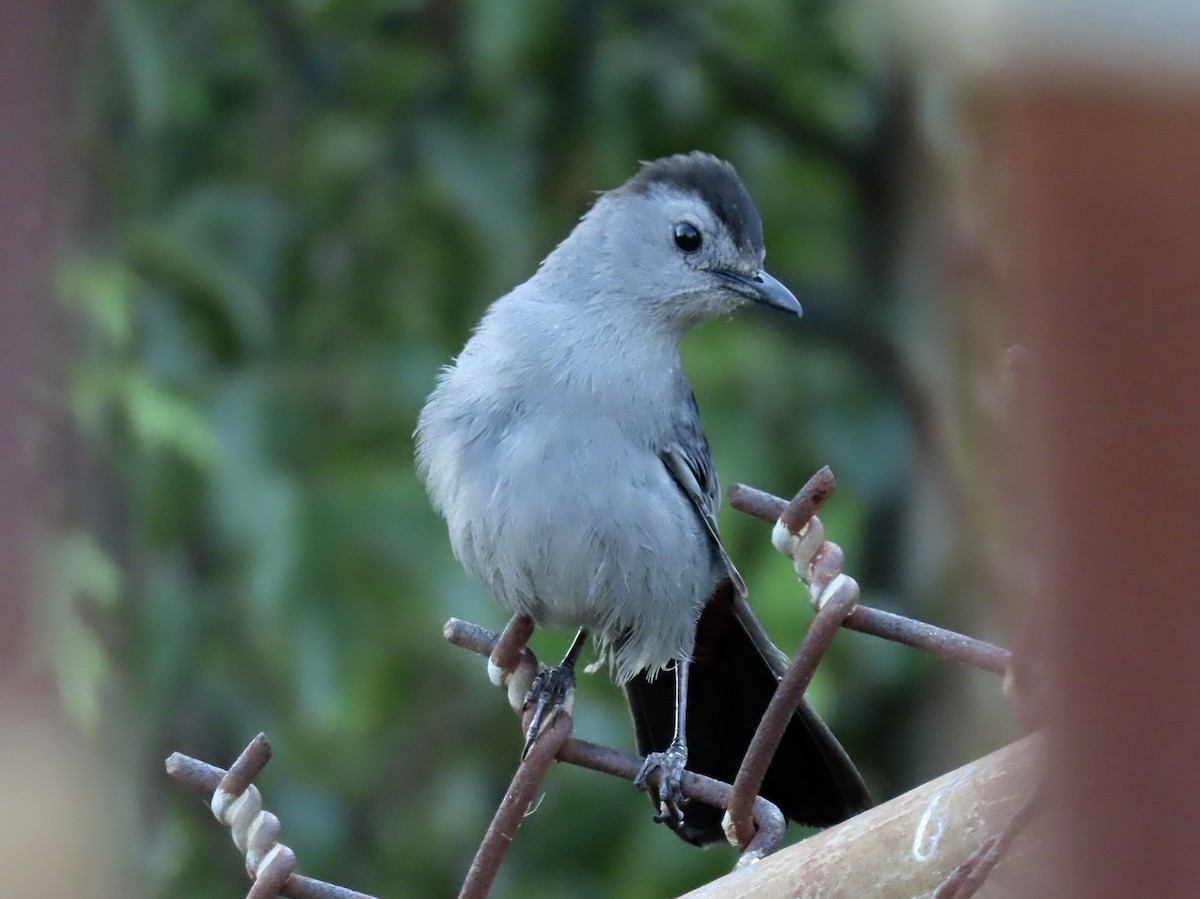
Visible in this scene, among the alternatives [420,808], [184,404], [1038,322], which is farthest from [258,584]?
[1038,322]

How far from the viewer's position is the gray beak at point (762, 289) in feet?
9.91

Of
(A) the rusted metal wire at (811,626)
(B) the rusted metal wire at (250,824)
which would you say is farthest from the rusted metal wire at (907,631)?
(B) the rusted metal wire at (250,824)

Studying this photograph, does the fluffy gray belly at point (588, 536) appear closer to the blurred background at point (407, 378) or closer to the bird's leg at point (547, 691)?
the bird's leg at point (547, 691)

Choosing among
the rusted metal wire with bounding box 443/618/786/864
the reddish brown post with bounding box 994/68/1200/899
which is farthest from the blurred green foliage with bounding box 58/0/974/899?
the reddish brown post with bounding box 994/68/1200/899

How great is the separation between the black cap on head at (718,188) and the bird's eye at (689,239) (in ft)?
0.19

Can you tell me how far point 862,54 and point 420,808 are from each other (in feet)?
8.42

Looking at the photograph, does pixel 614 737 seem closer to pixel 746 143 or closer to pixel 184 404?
pixel 184 404

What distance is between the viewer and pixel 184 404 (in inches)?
154

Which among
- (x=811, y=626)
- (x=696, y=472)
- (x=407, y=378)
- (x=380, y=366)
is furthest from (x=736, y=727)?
(x=380, y=366)

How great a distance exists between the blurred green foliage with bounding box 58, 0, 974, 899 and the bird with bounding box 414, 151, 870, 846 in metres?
1.06

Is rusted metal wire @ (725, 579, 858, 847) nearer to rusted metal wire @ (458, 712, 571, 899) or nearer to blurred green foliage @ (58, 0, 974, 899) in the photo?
rusted metal wire @ (458, 712, 571, 899)

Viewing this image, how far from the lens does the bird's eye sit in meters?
3.08

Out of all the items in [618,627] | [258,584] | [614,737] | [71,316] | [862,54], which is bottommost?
[614,737]

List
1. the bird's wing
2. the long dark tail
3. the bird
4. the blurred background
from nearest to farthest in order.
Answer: the long dark tail → the bird → the bird's wing → the blurred background
